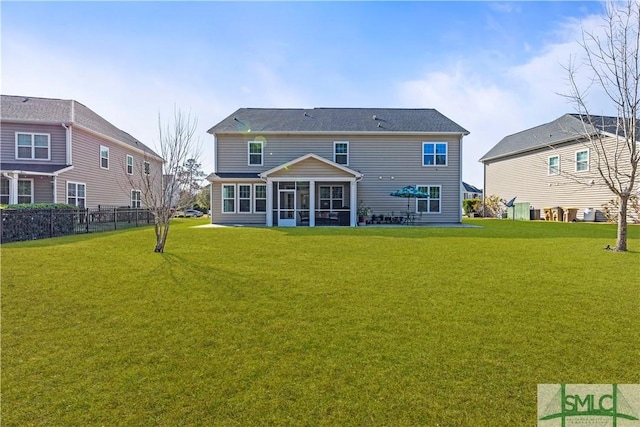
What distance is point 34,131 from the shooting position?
2055 cm

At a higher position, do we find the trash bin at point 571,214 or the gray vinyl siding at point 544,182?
the gray vinyl siding at point 544,182

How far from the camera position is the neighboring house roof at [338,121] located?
2270 centimetres

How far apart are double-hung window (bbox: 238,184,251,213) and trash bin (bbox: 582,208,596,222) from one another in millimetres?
21955

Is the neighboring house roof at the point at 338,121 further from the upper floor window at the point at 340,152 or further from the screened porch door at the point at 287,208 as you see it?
the screened porch door at the point at 287,208

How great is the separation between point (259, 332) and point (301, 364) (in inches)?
38.6

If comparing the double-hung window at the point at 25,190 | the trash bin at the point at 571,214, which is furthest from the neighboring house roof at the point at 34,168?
the trash bin at the point at 571,214

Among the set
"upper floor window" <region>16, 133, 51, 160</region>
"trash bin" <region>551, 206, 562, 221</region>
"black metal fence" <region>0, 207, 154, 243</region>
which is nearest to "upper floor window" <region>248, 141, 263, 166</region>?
"black metal fence" <region>0, 207, 154, 243</region>

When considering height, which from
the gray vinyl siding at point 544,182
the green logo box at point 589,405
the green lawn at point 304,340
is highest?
the gray vinyl siding at point 544,182

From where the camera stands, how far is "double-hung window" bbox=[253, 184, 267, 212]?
2181 cm

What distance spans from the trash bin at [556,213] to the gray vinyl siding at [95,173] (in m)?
28.0

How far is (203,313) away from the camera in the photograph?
205 inches

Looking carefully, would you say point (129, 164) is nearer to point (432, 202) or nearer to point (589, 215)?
point (432, 202)

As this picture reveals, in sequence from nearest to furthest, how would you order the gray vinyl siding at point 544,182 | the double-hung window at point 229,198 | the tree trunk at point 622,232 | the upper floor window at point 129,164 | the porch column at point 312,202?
the tree trunk at point 622,232 → the porch column at point 312,202 → the double-hung window at point 229,198 → the gray vinyl siding at point 544,182 → the upper floor window at point 129,164

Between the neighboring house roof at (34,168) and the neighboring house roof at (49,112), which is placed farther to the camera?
the neighboring house roof at (49,112)
